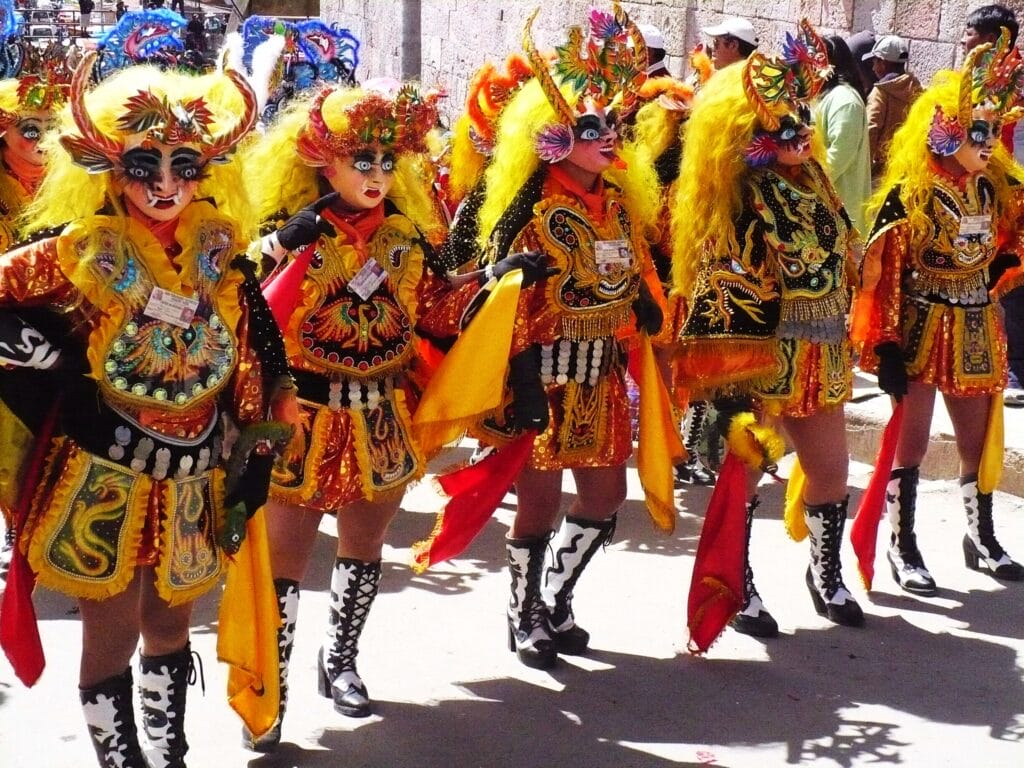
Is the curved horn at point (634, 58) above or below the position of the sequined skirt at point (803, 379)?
above

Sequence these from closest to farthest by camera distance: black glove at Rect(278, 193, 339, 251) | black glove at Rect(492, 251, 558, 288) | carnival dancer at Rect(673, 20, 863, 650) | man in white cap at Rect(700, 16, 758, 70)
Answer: black glove at Rect(278, 193, 339, 251), black glove at Rect(492, 251, 558, 288), carnival dancer at Rect(673, 20, 863, 650), man in white cap at Rect(700, 16, 758, 70)

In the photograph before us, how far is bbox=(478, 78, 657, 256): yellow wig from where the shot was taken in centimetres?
470

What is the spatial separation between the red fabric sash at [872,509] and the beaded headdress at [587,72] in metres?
1.80

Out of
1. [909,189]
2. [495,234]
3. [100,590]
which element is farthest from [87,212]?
[909,189]

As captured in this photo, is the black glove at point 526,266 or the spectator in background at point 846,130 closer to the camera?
the black glove at point 526,266

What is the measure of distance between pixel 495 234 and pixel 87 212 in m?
1.56

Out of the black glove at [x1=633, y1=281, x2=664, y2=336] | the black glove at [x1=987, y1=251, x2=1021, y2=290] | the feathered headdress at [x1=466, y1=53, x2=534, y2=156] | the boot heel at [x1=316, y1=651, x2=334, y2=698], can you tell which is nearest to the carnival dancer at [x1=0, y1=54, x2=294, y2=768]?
the boot heel at [x1=316, y1=651, x2=334, y2=698]

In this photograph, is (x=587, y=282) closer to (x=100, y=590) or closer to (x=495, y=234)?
(x=495, y=234)

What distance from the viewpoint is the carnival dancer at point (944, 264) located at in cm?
539

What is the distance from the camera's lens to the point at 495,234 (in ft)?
15.3

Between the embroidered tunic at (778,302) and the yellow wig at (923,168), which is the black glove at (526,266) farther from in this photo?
the yellow wig at (923,168)

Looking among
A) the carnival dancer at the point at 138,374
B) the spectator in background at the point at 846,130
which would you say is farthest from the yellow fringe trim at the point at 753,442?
the spectator in background at the point at 846,130

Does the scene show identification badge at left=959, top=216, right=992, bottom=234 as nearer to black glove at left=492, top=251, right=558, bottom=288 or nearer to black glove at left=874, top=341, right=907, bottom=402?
black glove at left=874, top=341, right=907, bottom=402

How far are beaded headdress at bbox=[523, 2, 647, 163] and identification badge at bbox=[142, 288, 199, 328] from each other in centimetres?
157
